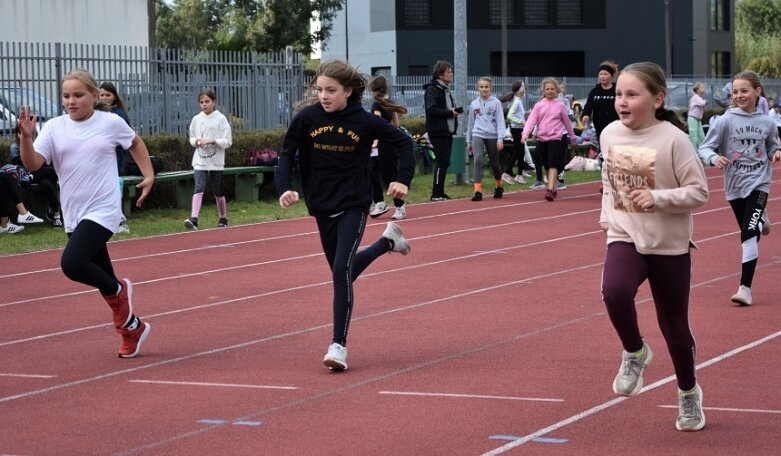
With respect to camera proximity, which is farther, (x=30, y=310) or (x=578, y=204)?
(x=578, y=204)

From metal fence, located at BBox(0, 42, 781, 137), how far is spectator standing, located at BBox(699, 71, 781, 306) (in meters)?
8.66

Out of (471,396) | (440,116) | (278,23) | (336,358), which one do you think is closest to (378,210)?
(440,116)

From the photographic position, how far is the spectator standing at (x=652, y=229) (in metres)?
6.61

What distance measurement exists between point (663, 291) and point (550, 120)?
15634 millimetres

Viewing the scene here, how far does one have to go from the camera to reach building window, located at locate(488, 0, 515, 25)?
71375mm

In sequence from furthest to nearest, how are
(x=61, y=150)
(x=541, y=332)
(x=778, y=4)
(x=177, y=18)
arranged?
(x=778, y=4) < (x=177, y=18) < (x=541, y=332) < (x=61, y=150)

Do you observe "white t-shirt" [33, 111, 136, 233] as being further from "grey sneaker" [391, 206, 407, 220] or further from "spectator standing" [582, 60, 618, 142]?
"spectator standing" [582, 60, 618, 142]

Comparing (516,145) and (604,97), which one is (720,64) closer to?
(516,145)

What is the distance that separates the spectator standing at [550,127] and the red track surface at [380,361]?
6.71m

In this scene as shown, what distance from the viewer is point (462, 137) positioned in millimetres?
26125

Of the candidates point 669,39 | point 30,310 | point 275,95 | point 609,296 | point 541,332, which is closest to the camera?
point 609,296

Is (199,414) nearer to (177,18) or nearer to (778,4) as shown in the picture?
(177,18)

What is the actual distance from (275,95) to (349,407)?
18346 millimetres

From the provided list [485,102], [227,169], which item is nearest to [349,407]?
[227,169]
